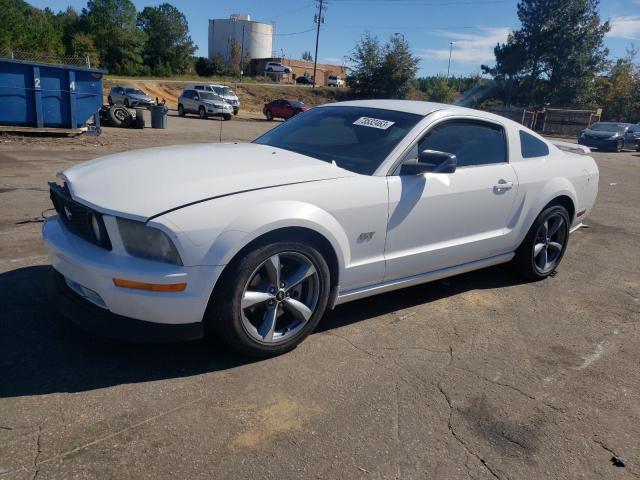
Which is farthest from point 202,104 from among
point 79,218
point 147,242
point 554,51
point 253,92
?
point 554,51

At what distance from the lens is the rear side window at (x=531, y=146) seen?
482 centimetres

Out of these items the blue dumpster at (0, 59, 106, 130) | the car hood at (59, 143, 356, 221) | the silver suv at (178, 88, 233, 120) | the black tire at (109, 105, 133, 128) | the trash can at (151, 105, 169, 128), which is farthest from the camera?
the silver suv at (178, 88, 233, 120)

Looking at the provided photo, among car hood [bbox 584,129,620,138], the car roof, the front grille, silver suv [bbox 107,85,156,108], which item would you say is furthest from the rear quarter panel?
silver suv [bbox 107,85,156,108]

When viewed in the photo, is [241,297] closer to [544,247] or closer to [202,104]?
[544,247]

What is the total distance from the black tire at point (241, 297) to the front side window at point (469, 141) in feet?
4.41

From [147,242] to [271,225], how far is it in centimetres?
67

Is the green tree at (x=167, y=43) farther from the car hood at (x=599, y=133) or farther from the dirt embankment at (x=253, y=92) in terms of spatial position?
the car hood at (x=599, y=133)

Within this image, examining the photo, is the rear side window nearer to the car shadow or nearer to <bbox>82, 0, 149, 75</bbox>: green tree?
the car shadow

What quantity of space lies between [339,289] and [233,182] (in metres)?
1.00

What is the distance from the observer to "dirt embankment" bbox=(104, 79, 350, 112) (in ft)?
→ 170

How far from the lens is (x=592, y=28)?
54.5 metres

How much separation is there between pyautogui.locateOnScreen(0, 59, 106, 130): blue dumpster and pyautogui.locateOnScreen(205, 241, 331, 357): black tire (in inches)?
498

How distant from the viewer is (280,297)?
3244mm

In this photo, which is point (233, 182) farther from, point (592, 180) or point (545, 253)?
point (592, 180)
